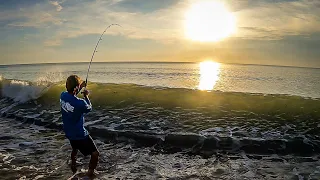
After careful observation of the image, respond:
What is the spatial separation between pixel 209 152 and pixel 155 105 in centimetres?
657

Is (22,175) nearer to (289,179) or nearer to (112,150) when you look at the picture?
(112,150)

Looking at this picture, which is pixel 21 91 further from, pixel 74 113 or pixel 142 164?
pixel 74 113

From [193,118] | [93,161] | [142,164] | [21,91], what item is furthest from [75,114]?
[21,91]

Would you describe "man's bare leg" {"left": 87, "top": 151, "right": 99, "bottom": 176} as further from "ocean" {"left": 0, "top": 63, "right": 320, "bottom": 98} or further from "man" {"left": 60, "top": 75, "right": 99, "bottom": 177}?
"ocean" {"left": 0, "top": 63, "right": 320, "bottom": 98}

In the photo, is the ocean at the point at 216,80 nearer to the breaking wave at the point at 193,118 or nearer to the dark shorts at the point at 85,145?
the breaking wave at the point at 193,118

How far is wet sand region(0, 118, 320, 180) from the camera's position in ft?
A: 21.7

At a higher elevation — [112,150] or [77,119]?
[77,119]

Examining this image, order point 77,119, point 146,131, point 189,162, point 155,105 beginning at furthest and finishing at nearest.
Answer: point 155,105 → point 146,131 → point 189,162 → point 77,119

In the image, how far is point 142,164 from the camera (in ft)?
24.4

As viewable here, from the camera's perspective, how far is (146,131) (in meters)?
10.6

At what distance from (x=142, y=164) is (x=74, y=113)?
252cm

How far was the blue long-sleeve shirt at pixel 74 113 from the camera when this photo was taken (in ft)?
18.6

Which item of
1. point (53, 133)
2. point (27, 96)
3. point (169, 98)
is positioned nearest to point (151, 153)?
point (53, 133)

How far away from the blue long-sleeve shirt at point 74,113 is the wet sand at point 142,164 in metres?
1.11
